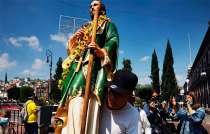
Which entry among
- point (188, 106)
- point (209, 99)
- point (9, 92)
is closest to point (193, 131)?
point (188, 106)

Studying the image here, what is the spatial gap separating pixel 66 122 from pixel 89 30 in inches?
47.9

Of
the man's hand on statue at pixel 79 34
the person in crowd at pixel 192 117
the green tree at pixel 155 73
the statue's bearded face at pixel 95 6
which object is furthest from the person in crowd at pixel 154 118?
the green tree at pixel 155 73

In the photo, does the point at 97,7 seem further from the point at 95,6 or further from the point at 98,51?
the point at 98,51

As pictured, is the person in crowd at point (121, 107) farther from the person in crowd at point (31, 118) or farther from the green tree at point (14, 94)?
the green tree at point (14, 94)

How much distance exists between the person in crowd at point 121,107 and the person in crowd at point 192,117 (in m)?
5.80

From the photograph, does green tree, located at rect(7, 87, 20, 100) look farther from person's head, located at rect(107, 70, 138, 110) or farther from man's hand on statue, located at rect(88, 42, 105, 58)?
person's head, located at rect(107, 70, 138, 110)

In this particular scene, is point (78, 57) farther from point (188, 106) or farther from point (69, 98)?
point (188, 106)

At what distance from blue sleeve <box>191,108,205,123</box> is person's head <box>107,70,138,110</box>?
597 centimetres

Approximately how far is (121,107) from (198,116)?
5.98 m

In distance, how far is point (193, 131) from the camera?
9.21 meters

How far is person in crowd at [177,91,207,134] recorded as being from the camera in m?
9.07

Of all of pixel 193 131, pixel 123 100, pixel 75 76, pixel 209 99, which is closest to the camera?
pixel 123 100

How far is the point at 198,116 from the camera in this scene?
905cm

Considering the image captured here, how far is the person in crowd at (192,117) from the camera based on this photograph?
9.07m
